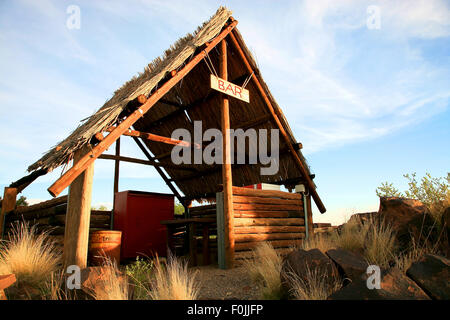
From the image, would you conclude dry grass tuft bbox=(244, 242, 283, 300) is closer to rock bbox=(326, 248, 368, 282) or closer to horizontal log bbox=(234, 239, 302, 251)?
rock bbox=(326, 248, 368, 282)

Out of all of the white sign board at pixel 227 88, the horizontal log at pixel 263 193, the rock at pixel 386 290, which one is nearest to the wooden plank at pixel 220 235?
the horizontal log at pixel 263 193

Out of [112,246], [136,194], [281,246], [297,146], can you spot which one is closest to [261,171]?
[297,146]

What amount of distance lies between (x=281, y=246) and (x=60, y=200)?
5132mm

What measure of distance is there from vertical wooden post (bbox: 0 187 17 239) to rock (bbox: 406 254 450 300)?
26.6 ft

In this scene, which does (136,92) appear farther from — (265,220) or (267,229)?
(267,229)

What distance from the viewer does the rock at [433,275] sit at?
10.8 feet

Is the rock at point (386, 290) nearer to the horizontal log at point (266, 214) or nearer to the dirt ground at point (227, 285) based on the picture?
the dirt ground at point (227, 285)

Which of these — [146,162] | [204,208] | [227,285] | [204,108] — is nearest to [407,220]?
[227,285]

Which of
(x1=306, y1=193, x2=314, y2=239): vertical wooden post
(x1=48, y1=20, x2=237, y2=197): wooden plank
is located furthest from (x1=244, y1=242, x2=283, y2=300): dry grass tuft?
(x1=306, y1=193, x2=314, y2=239): vertical wooden post

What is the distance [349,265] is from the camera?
A: 3775 mm

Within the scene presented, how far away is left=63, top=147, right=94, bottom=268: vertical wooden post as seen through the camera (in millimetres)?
4723
